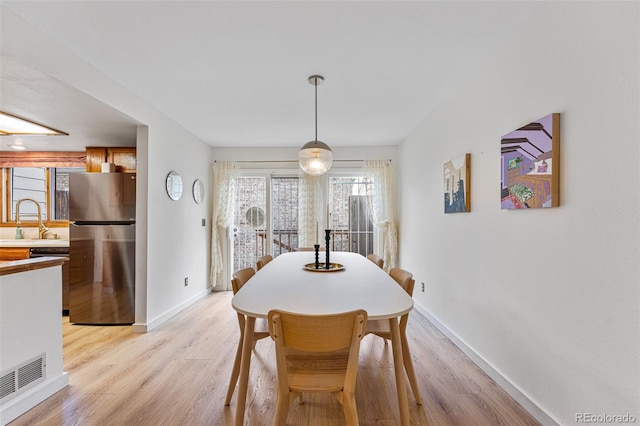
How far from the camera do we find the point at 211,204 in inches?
199

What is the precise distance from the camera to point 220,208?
16.4 ft

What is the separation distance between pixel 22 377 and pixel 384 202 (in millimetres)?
4397

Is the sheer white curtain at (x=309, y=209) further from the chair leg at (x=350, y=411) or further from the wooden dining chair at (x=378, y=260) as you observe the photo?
the chair leg at (x=350, y=411)

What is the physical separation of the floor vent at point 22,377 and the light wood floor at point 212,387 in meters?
0.16

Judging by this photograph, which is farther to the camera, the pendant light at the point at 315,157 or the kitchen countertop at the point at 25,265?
the pendant light at the point at 315,157

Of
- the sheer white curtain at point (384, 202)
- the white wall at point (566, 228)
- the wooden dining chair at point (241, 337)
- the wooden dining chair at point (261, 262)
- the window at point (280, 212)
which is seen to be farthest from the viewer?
the window at point (280, 212)

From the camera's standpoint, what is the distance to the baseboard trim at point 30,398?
5.79 ft

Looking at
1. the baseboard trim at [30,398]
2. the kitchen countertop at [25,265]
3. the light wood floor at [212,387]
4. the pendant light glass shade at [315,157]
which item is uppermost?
the pendant light glass shade at [315,157]

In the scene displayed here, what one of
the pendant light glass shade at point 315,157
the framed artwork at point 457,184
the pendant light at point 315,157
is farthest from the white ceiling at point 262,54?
the framed artwork at point 457,184

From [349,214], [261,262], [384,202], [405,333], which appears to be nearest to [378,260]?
[405,333]

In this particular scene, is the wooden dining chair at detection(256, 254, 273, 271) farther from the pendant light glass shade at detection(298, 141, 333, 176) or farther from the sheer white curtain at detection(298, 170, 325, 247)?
the sheer white curtain at detection(298, 170, 325, 247)

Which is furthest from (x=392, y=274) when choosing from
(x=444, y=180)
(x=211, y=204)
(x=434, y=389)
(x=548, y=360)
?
(x=211, y=204)

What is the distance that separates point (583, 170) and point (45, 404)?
11.2 ft

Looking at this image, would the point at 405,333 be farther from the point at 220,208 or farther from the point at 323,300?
the point at 220,208
